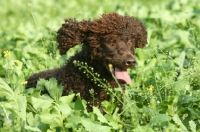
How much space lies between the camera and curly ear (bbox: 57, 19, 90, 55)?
764cm

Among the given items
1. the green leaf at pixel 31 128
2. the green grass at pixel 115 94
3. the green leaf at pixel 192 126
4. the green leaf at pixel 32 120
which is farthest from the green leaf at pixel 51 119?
the green leaf at pixel 192 126

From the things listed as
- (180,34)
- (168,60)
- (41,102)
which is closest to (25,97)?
(41,102)

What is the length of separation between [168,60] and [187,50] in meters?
0.68

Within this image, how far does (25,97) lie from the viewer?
6395 mm

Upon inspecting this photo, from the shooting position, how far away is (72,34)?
767 centimetres

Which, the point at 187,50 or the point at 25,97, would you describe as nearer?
the point at 25,97

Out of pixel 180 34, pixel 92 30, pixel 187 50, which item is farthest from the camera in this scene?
pixel 180 34

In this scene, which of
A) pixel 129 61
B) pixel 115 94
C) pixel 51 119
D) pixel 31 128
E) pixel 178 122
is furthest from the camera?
pixel 129 61

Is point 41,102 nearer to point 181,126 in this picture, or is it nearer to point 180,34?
point 181,126

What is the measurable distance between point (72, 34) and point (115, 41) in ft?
1.52

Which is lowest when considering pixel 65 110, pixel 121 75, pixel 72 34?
pixel 65 110

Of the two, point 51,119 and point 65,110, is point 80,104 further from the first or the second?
point 51,119

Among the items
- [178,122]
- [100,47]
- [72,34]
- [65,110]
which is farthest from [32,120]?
[72,34]

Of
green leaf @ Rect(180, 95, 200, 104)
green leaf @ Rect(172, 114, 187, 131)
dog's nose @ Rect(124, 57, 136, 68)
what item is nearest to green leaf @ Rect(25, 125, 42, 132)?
green leaf @ Rect(172, 114, 187, 131)
